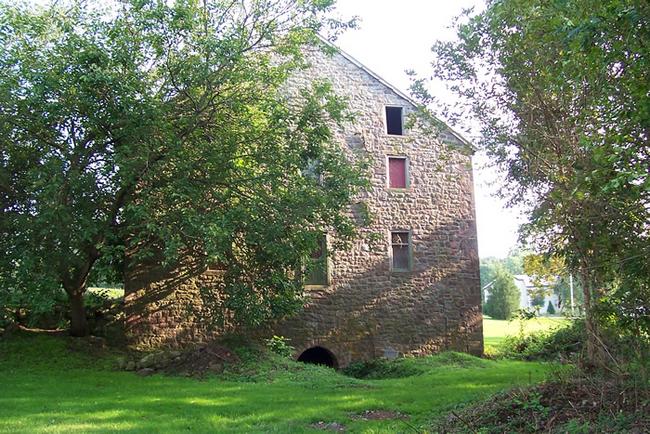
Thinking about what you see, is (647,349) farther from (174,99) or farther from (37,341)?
(37,341)

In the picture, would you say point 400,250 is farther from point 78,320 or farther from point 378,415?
point 378,415

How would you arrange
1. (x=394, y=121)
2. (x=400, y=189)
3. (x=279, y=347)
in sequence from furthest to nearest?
1. (x=394, y=121)
2. (x=400, y=189)
3. (x=279, y=347)

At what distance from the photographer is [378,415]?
844 centimetres

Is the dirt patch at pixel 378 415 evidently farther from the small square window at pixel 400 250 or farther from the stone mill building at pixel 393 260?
the small square window at pixel 400 250

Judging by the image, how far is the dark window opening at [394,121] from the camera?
746 inches

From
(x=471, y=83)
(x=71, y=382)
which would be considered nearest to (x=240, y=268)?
(x=71, y=382)

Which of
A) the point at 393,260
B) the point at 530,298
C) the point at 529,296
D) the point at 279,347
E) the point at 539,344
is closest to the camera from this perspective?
the point at 529,296

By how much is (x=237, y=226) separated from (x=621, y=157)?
8011 millimetres

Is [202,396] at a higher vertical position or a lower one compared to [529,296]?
lower

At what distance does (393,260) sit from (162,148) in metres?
9.21

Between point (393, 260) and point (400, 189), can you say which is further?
point (400, 189)

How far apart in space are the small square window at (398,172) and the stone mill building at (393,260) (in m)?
0.03

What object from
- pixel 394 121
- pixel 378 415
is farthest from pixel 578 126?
pixel 394 121

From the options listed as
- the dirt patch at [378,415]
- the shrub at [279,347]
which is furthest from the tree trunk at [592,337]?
the shrub at [279,347]
